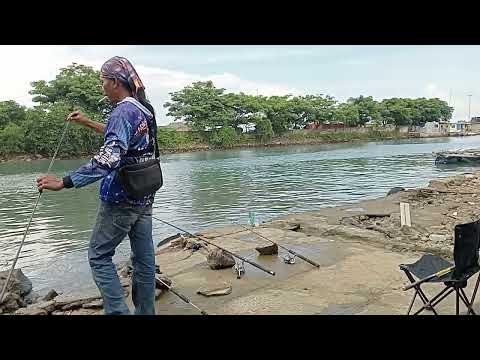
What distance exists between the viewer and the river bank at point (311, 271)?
13.3 ft

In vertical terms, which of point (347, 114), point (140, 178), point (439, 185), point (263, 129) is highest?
point (347, 114)

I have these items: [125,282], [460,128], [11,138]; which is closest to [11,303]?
[125,282]

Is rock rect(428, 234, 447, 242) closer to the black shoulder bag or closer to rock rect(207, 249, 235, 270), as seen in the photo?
rock rect(207, 249, 235, 270)

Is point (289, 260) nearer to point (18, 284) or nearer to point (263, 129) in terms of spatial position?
point (18, 284)

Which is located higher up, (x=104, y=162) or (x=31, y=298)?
(x=104, y=162)

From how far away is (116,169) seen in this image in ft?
8.54

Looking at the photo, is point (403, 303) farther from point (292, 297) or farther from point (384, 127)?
point (384, 127)

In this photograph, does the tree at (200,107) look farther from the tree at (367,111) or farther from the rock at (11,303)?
the rock at (11,303)

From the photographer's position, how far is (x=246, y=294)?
4406 mm

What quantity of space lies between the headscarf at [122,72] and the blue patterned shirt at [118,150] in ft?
0.36

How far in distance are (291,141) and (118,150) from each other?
6672 cm

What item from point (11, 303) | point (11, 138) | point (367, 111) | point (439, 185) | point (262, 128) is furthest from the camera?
point (367, 111)

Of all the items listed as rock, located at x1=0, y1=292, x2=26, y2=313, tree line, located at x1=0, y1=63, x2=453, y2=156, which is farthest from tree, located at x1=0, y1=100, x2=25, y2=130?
rock, located at x1=0, y1=292, x2=26, y2=313
